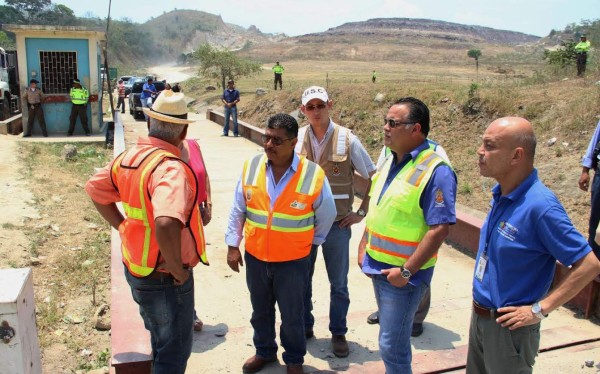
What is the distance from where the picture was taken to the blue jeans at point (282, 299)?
11.2 ft

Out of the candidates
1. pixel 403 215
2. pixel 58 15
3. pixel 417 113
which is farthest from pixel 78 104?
pixel 58 15

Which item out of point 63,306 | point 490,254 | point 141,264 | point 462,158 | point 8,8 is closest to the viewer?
point 490,254

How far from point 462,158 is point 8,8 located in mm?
85375

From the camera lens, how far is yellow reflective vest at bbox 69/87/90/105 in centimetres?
1498

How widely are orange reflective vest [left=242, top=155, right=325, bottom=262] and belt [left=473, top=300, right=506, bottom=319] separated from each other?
115 cm

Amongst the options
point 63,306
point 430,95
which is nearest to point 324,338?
point 63,306

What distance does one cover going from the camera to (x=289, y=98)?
721 inches

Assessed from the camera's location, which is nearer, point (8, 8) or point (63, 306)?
point (63, 306)

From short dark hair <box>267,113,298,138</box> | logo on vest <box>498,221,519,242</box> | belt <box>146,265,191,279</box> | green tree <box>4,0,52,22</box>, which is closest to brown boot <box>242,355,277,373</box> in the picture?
belt <box>146,265,191,279</box>

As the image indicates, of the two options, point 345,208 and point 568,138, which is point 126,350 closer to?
point 345,208

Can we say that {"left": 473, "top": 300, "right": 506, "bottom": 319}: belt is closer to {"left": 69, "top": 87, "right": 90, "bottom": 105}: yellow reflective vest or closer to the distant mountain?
{"left": 69, "top": 87, "right": 90, "bottom": 105}: yellow reflective vest

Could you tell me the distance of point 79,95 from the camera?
1509cm

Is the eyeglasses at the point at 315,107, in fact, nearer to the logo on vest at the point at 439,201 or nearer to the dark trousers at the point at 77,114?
the logo on vest at the point at 439,201

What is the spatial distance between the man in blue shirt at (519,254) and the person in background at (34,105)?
14.8 metres
